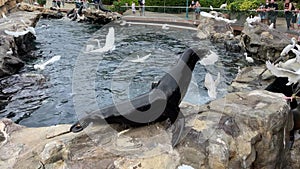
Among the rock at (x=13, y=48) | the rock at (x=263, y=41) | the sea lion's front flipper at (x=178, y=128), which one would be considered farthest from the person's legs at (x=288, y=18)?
the sea lion's front flipper at (x=178, y=128)

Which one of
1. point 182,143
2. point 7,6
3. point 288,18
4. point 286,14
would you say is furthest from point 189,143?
point 7,6

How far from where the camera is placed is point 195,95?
8039mm

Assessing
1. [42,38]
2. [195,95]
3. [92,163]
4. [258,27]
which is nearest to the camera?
[92,163]

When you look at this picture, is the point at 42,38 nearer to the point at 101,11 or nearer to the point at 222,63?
the point at 101,11

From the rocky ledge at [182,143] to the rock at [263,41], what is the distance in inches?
307

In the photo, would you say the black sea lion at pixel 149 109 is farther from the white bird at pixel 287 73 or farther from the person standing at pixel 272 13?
the person standing at pixel 272 13

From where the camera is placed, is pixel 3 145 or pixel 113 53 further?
pixel 113 53

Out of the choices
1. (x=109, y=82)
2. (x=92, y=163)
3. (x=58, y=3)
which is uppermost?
(x=58, y=3)

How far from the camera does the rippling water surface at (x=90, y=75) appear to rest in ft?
24.4

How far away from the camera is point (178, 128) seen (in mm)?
3709

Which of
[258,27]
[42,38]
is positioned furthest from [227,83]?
[42,38]

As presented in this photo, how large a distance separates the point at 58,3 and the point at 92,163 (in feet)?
90.2

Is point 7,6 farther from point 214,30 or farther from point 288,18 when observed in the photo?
point 288,18

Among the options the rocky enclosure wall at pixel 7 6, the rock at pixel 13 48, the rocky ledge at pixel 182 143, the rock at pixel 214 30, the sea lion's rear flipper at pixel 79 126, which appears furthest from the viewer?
the rocky enclosure wall at pixel 7 6
